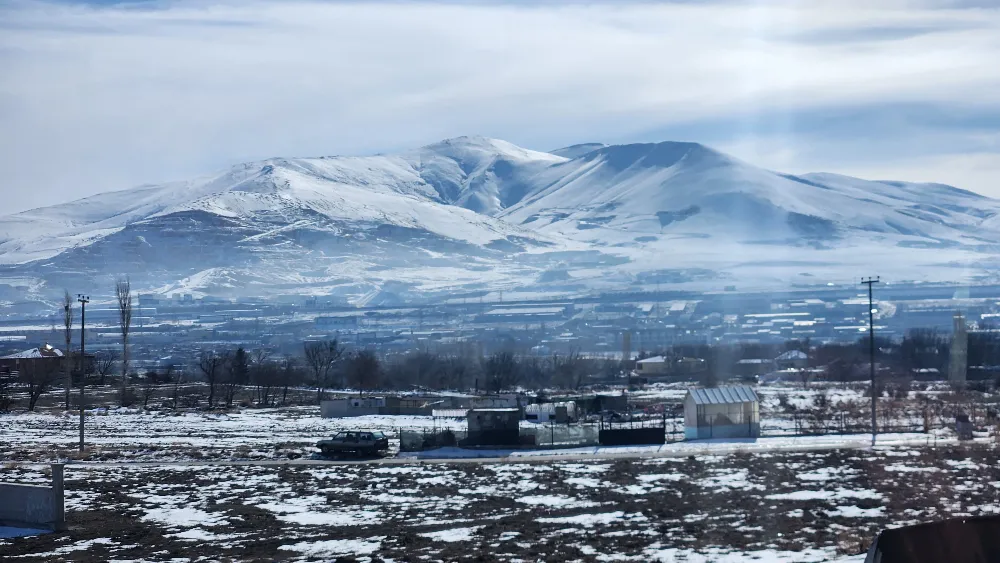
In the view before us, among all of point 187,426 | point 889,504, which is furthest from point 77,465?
point 889,504

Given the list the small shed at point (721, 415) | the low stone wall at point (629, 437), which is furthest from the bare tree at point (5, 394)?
the small shed at point (721, 415)

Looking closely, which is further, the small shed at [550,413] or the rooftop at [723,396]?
the small shed at [550,413]

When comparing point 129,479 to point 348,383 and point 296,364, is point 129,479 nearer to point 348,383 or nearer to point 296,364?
point 348,383

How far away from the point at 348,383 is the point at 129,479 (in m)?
47.4

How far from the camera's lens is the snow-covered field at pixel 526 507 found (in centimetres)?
1958

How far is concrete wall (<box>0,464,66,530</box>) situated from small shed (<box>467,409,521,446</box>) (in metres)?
15.3

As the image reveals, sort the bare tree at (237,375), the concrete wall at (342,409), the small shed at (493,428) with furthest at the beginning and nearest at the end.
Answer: the bare tree at (237,375), the concrete wall at (342,409), the small shed at (493,428)

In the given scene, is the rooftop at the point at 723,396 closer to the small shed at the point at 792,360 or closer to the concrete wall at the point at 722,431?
the concrete wall at the point at 722,431

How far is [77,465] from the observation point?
3206 cm

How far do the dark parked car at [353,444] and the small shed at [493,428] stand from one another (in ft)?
10.4

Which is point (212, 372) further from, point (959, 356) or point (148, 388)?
point (959, 356)

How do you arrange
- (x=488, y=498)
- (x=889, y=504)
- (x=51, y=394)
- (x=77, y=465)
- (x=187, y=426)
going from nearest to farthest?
(x=889, y=504), (x=488, y=498), (x=77, y=465), (x=187, y=426), (x=51, y=394)

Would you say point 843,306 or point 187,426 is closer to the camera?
point 187,426

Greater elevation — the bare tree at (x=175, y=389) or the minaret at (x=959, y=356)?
the minaret at (x=959, y=356)
